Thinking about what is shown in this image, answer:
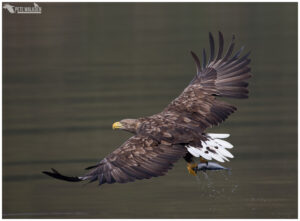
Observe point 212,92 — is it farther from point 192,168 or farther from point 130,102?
point 130,102

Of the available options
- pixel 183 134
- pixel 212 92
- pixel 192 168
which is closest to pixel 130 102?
pixel 212 92

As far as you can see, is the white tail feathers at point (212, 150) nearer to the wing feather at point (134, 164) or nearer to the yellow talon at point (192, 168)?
the wing feather at point (134, 164)

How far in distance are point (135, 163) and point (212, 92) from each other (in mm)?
1577

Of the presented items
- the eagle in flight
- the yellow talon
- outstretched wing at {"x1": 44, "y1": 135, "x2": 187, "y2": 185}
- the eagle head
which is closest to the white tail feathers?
the eagle in flight

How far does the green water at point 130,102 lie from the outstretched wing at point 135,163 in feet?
1.36

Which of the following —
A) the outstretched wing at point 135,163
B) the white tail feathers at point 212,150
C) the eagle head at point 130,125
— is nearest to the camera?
the outstretched wing at point 135,163

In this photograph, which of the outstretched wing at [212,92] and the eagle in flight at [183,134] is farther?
the outstretched wing at [212,92]

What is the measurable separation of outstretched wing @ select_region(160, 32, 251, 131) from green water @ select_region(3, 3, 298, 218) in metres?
0.62

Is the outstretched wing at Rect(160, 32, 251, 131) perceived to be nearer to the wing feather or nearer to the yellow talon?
the yellow talon

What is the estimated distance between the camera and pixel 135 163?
24.5ft

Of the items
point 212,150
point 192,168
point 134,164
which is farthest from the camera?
point 192,168

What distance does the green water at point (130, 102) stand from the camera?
8.02 meters

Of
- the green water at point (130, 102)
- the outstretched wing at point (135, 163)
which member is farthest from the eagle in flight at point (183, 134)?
the green water at point (130, 102)

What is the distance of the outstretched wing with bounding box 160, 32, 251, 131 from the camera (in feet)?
27.5
